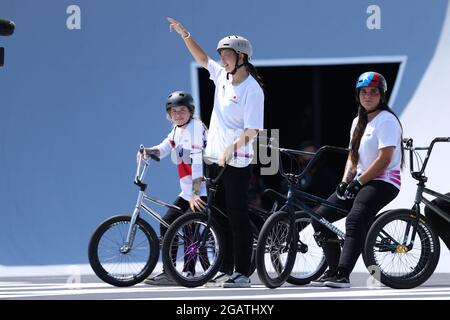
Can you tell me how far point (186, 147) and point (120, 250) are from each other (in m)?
1.13

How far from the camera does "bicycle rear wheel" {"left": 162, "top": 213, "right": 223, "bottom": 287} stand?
905 cm

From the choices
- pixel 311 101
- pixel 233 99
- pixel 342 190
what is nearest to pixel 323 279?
pixel 342 190

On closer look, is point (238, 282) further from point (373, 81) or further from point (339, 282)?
point (373, 81)

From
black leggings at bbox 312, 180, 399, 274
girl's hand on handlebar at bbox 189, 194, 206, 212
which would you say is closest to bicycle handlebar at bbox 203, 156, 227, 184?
girl's hand on handlebar at bbox 189, 194, 206, 212

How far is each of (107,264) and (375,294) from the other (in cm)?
240

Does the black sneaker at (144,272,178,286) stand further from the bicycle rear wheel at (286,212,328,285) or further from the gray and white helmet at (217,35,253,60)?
the gray and white helmet at (217,35,253,60)

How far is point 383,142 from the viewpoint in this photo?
8977 millimetres

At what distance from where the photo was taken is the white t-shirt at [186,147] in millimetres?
9766

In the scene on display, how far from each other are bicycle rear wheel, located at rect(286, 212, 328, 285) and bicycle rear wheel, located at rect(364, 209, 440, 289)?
69 cm

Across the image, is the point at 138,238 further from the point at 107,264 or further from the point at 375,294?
the point at 375,294

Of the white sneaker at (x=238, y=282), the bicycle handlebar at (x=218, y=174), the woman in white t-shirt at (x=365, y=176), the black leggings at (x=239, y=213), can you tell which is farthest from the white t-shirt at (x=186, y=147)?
the woman in white t-shirt at (x=365, y=176)

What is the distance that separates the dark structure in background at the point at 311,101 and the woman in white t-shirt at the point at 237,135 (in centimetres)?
293

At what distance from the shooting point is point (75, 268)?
468 inches
